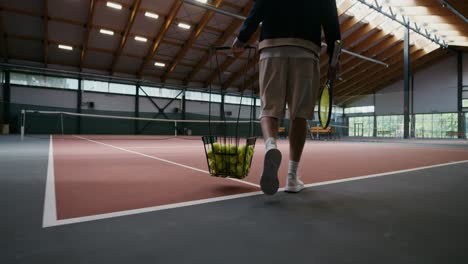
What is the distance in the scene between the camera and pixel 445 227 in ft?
3.68

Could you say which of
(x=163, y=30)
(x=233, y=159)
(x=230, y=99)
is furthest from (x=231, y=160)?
(x=230, y=99)

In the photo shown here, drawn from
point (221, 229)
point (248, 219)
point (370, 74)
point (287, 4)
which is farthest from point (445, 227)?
point (370, 74)

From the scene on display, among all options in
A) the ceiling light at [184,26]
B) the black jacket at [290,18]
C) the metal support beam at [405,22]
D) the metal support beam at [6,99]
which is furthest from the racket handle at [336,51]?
the metal support beam at [6,99]

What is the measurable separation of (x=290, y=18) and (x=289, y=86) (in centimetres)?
41

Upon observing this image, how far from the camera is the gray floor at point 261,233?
0.85 m

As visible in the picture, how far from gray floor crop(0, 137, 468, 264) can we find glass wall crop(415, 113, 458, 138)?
21.1 m

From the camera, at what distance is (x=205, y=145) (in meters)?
2.28

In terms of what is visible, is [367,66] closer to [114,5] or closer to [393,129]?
[393,129]

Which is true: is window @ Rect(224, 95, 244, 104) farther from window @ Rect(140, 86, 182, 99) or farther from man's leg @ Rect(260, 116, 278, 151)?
man's leg @ Rect(260, 116, 278, 151)

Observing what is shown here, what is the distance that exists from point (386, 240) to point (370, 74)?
84.3 feet

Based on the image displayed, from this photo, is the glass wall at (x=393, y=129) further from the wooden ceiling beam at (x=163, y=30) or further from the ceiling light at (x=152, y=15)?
the ceiling light at (x=152, y=15)

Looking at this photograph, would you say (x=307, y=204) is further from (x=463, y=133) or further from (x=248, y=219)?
(x=463, y=133)

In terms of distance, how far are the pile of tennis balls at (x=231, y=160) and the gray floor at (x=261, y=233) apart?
0.99 feet

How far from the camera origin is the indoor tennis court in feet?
3.21
